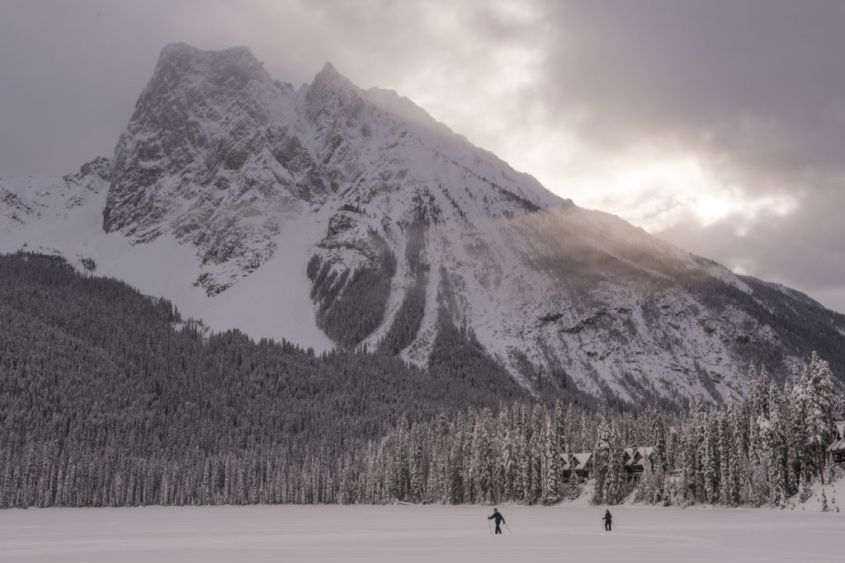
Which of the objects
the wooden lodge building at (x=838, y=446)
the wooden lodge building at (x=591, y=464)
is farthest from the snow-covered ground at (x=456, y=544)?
the wooden lodge building at (x=591, y=464)

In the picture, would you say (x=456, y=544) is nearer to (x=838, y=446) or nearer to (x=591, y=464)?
(x=838, y=446)

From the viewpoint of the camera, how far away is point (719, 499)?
11069cm

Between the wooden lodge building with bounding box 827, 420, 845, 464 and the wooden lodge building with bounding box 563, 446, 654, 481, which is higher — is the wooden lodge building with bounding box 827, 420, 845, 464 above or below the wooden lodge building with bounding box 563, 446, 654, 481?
above

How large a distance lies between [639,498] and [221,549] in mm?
88365

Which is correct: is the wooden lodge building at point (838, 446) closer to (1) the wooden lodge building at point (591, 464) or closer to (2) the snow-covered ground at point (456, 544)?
(2) the snow-covered ground at point (456, 544)

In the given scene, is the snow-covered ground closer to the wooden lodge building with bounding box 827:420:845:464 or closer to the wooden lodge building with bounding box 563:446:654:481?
the wooden lodge building with bounding box 827:420:845:464

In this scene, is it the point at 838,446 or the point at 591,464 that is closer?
the point at 838,446

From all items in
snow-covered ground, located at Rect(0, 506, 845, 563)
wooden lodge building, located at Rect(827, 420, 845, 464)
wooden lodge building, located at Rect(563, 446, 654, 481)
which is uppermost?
wooden lodge building, located at Rect(827, 420, 845, 464)

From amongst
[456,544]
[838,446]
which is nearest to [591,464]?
[838,446]

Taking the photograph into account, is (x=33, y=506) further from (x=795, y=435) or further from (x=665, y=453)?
(x=795, y=435)

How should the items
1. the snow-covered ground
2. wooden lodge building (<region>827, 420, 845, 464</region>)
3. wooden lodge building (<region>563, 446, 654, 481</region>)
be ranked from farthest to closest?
wooden lodge building (<region>563, 446, 654, 481</region>)
wooden lodge building (<region>827, 420, 845, 464</region>)
the snow-covered ground

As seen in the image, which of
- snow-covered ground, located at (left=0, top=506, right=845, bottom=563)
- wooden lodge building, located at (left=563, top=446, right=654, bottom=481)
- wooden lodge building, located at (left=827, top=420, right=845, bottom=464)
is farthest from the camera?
wooden lodge building, located at (left=563, top=446, right=654, bottom=481)

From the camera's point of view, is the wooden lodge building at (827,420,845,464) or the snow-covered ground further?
the wooden lodge building at (827,420,845,464)

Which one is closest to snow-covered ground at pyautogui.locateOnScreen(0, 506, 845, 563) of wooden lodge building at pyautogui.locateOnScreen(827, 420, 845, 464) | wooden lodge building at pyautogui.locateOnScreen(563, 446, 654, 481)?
wooden lodge building at pyautogui.locateOnScreen(827, 420, 845, 464)
